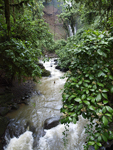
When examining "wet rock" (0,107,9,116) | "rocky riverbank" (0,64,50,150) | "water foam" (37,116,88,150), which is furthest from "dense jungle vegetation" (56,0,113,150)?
"wet rock" (0,107,9,116)

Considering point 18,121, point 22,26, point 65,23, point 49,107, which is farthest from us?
point 65,23

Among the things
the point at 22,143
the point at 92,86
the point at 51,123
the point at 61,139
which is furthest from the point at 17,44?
the point at 61,139

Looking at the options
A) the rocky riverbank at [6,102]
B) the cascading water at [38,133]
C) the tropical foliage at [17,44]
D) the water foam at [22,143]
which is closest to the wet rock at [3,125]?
the rocky riverbank at [6,102]

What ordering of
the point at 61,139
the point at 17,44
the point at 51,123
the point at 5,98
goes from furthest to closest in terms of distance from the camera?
the point at 5,98 → the point at 51,123 → the point at 17,44 → the point at 61,139

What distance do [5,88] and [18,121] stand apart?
2359 mm

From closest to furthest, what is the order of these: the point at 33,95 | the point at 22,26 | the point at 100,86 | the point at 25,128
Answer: the point at 100,86
the point at 25,128
the point at 22,26
the point at 33,95

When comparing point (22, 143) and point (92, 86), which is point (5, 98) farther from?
point (92, 86)

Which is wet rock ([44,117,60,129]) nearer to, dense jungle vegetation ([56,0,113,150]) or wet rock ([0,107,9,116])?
wet rock ([0,107,9,116])

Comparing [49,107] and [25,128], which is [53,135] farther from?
[49,107]

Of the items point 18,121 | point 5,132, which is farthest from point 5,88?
point 5,132

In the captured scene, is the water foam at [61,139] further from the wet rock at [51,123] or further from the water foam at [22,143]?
the water foam at [22,143]

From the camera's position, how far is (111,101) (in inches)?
76.9

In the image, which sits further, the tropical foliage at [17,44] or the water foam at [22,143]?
the tropical foliage at [17,44]

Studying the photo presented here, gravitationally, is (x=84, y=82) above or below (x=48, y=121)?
above
